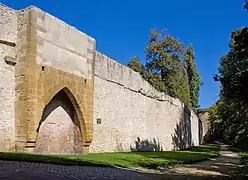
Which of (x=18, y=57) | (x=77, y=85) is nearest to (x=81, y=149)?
(x=77, y=85)

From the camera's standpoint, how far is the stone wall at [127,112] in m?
16.3

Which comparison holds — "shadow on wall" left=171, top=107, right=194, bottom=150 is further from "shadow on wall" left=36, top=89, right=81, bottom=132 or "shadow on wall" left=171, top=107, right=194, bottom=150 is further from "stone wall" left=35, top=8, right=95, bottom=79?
"stone wall" left=35, top=8, right=95, bottom=79

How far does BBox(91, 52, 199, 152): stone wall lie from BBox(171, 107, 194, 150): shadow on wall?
134 centimetres

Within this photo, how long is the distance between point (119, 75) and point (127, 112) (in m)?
2.23

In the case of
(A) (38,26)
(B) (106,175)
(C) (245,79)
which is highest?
(A) (38,26)

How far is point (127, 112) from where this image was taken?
19.1 meters

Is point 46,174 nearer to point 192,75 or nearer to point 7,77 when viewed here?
point 7,77

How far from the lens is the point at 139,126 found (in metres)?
20.6

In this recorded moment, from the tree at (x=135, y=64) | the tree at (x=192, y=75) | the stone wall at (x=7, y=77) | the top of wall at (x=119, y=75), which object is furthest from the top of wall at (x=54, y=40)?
the tree at (x=192, y=75)

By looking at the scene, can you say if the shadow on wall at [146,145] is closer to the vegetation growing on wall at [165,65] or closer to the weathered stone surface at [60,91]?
the weathered stone surface at [60,91]

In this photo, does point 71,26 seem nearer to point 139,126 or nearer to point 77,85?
point 77,85

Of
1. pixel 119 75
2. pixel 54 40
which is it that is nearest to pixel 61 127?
pixel 54 40

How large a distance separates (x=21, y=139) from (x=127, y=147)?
8125 mm

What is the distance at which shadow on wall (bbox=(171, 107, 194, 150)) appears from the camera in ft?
92.5
